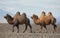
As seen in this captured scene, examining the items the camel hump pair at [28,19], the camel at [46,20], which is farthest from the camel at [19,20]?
the camel at [46,20]

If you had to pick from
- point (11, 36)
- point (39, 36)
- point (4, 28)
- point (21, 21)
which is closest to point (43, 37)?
point (39, 36)

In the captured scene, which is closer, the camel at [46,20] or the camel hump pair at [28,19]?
Answer: the camel hump pair at [28,19]

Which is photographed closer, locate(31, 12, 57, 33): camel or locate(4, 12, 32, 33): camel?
locate(4, 12, 32, 33): camel

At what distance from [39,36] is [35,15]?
14.6 ft

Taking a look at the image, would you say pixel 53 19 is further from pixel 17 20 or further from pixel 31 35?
pixel 31 35

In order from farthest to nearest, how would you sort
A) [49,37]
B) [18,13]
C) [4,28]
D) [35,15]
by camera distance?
[4,28], [35,15], [18,13], [49,37]

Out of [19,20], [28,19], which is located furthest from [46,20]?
[19,20]

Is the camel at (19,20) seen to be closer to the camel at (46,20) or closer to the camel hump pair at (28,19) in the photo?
the camel hump pair at (28,19)

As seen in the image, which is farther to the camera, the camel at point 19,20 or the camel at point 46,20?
the camel at point 46,20

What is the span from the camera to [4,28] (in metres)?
17.8

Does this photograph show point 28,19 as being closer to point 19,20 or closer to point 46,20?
point 19,20

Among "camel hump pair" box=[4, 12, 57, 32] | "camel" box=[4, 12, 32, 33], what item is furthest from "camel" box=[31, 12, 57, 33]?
"camel" box=[4, 12, 32, 33]

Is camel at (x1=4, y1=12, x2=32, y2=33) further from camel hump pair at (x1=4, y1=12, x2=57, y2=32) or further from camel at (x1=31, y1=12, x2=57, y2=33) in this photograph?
camel at (x1=31, y1=12, x2=57, y2=33)

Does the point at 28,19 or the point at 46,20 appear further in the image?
the point at 46,20
